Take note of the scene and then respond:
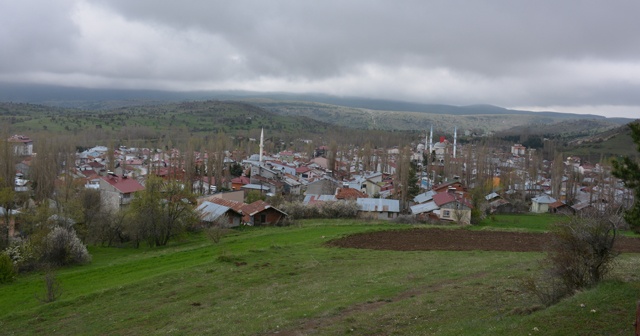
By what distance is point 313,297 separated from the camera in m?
17.8

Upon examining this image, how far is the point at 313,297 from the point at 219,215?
2889 centimetres

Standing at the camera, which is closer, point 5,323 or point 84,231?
point 5,323

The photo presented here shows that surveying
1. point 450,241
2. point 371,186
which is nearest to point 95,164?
point 371,186

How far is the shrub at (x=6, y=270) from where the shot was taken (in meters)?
27.7

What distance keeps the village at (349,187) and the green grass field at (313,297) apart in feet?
50.1

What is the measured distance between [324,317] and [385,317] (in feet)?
6.31

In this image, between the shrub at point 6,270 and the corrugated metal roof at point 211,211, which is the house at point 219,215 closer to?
the corrugated metal roof at point 211,211

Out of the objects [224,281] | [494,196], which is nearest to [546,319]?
[224,281]

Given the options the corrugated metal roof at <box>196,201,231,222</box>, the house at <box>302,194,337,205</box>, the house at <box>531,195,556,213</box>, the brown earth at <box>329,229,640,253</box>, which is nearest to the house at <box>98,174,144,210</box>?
the corrugated metal roof at <box>196,201,231,222</box>

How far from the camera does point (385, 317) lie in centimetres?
1436

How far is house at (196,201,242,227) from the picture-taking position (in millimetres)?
44656

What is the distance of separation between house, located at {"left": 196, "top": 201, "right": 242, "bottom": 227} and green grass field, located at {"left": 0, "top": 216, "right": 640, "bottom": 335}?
505 inches

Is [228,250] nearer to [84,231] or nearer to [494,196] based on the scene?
[84,231]

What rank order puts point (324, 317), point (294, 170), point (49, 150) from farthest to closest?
1. point (294, 170)
2. point (49, 150)
3. point (324, 317)
